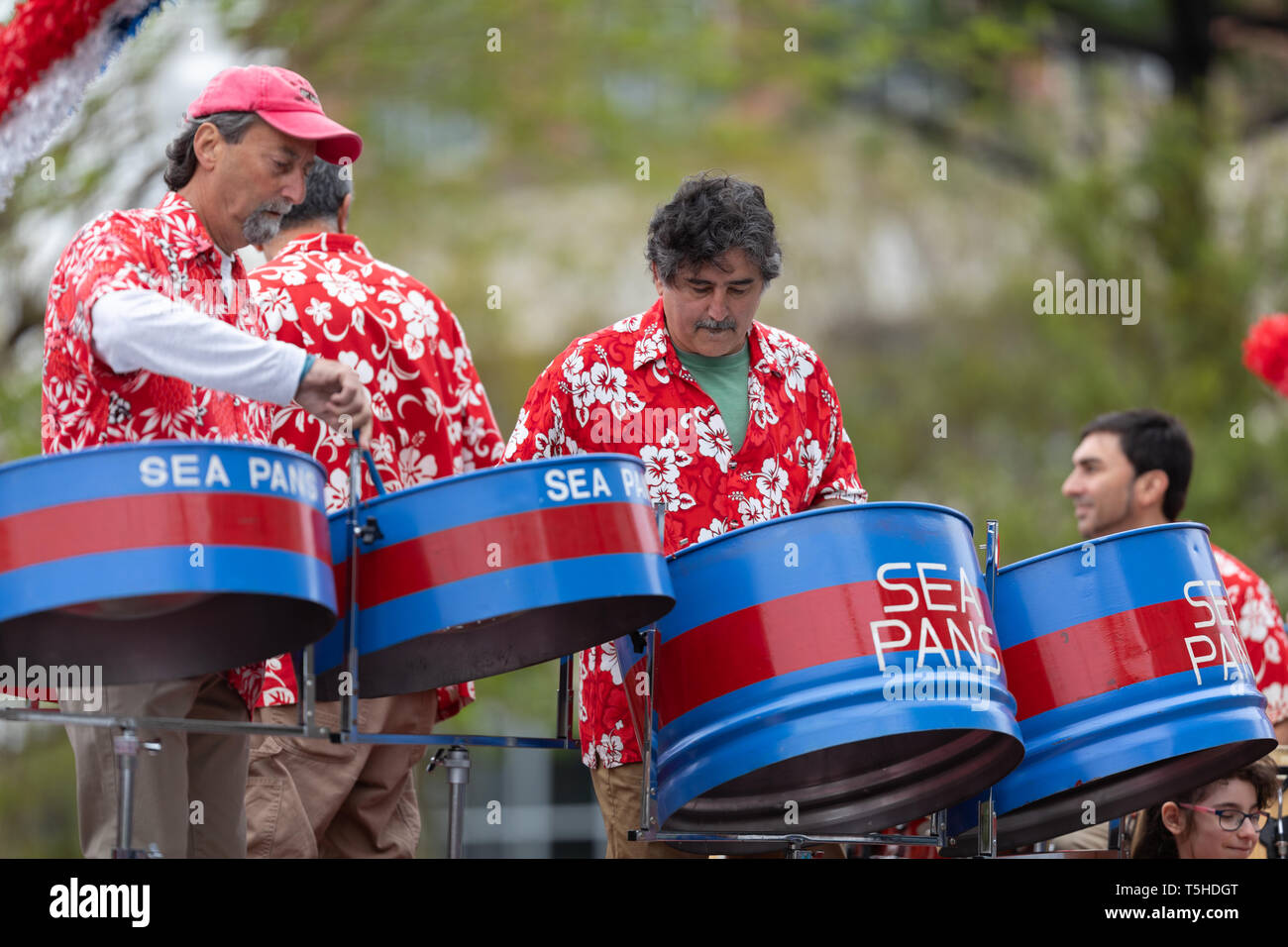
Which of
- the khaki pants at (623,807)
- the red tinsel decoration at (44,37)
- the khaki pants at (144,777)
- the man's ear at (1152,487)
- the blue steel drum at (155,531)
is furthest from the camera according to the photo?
the man's ear at (1152,487)

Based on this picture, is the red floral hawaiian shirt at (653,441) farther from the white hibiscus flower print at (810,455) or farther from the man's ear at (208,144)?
the man's ear at (208,144)

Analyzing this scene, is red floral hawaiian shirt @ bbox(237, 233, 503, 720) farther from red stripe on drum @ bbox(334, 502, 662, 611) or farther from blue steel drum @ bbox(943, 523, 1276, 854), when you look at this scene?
blue steel drum @ bbox(943, 523, 1276, 854)

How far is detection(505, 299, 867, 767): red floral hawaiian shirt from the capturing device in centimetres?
281

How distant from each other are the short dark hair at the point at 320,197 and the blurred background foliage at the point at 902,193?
3908mm

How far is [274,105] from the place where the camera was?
2535mm

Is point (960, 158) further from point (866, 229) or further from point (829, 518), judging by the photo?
point (829, 518)

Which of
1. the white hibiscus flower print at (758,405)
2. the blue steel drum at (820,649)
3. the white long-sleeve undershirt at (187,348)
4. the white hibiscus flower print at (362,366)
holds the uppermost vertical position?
the white hibiscus flower print at (362,366)

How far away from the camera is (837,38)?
966cm

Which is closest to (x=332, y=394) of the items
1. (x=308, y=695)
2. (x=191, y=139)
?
(x=308, y=695)

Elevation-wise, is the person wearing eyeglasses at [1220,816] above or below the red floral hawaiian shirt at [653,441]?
below

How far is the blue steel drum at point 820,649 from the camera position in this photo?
246 centimetres

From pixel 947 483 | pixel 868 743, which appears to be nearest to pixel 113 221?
pixel 868 743

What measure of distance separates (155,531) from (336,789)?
A: 1028 mm

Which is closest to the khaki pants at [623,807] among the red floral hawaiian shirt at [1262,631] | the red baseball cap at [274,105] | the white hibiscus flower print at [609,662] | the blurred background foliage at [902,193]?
the white hibiscus flower print at [609,662]
